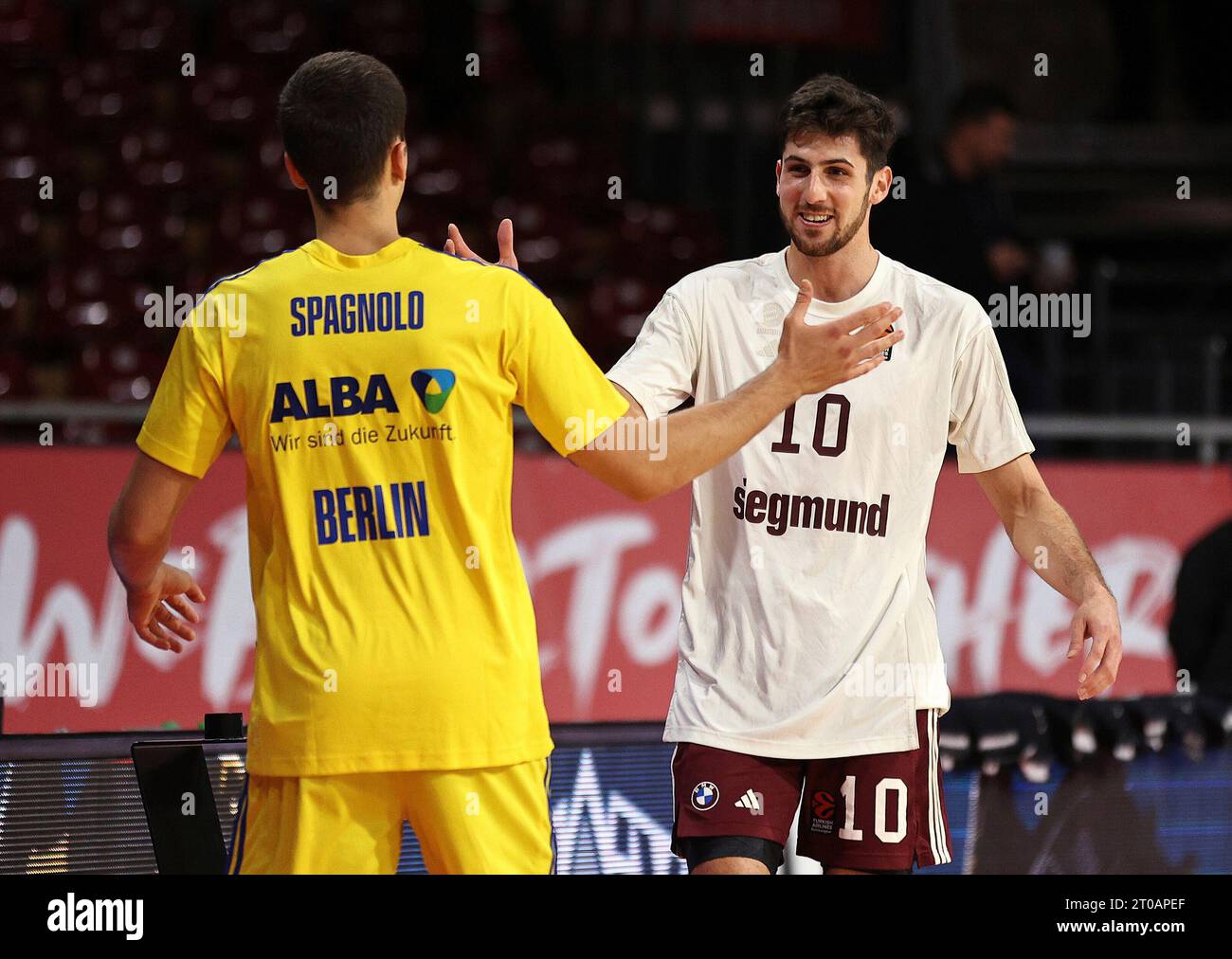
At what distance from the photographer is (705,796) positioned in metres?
3.89

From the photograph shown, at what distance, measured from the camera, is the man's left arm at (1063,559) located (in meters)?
3.79

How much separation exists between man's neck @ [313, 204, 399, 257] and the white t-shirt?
869 millimetres

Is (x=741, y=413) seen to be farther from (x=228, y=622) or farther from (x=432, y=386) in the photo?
(x=228, y=622)

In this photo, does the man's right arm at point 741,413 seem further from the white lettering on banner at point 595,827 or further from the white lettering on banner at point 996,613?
the white lettering on banner at point 996,613

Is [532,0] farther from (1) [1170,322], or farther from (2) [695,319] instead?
(2) [695,319]

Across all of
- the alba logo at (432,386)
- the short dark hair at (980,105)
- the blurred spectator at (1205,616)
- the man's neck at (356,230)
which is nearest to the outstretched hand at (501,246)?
the man's neck at (356,230)

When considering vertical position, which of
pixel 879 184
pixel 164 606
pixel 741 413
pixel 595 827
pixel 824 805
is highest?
pixel 879 184

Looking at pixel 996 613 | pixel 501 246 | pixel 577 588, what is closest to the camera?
pixel 501 246

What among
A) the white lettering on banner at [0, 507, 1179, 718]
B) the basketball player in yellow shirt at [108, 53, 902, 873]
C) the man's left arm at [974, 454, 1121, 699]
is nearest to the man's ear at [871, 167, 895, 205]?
the man's left arm at [974, 454, 1121, 699]

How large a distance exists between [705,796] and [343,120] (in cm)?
169

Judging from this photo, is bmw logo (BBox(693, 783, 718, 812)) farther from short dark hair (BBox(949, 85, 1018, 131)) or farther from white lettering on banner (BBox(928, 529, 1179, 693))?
short dark hair (BBox(949, 85, 1018, 131))

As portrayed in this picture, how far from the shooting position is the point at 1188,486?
25.9 ft

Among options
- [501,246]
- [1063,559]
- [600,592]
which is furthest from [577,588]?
[501,246]

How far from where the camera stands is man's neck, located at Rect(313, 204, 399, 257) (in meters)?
3.26
